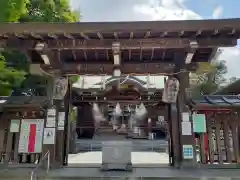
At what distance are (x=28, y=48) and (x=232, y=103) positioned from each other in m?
6.80

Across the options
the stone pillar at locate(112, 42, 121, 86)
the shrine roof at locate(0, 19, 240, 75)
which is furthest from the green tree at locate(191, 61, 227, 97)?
the stone pillar at locate(112, 42, 121, 86)

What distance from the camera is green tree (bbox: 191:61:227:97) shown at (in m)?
28.5

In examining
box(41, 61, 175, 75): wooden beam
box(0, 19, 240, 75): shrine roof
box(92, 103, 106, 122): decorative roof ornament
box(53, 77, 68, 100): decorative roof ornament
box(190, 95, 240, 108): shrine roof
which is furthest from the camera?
box(92, 103, 106, 122): decorative roof ornament

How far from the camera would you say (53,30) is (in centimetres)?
615

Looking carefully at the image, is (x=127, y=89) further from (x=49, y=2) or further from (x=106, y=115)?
(x=49, y=2)

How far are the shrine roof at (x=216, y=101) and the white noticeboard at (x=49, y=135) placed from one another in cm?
464

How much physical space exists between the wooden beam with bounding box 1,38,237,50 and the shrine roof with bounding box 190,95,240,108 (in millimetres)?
2336

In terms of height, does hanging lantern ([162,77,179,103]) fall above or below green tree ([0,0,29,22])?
below

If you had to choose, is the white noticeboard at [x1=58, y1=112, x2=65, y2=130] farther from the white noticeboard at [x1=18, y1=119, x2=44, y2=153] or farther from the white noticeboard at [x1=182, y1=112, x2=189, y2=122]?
the white noticeboard at [x1=182, y1=112, x2=189, y2=122]

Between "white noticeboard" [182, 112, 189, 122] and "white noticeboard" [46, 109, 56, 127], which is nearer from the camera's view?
"white noticeboard" [182, 112, 189, 122]

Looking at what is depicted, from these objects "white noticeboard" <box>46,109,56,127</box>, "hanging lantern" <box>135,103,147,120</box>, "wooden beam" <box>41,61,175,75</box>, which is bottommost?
"white noticeboard" <box>46,109,56,127</box>

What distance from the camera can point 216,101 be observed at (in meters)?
8.92

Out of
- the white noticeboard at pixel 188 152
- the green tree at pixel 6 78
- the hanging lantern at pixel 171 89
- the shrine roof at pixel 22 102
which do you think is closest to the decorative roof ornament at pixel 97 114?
the shrine roof at pixel 22 102

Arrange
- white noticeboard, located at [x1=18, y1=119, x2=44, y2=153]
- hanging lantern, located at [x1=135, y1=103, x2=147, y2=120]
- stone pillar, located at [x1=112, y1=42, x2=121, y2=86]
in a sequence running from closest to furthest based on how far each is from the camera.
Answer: stone pillar, located at [x1=112, y1=42, x2=121, y2=86], white noticeboard, located at [x1=18, y1=119, x2=44, y2=153], hanging lantern, located at [x1=135, y1=103, x2=147, y2=120]
